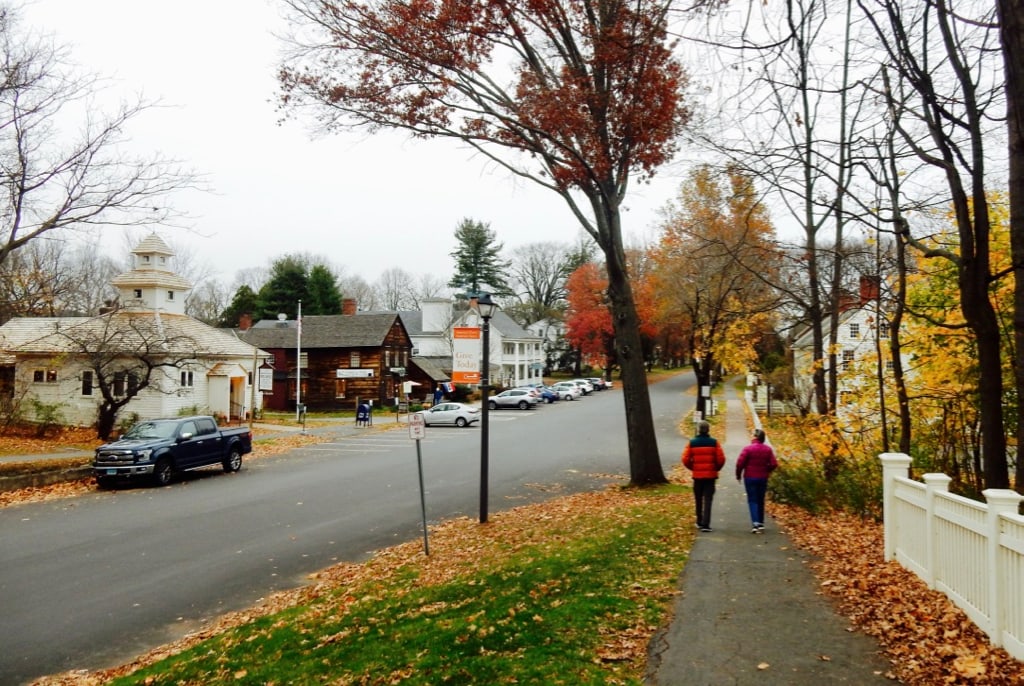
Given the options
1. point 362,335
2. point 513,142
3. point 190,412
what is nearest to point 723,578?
point 513,142

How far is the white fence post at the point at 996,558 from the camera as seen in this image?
212 inches

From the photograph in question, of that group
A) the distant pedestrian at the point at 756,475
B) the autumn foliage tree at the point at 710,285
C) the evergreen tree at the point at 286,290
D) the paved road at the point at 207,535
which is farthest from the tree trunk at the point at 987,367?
the evergreen tree at the point at 286,290

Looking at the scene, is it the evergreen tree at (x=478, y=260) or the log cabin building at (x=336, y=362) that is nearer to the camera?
the log cabin building at (x=336, y=362)

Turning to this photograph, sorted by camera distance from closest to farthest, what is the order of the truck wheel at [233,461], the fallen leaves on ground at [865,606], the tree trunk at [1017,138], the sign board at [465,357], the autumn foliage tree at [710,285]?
the fallen leaves on ground at [865,606] → the tree trunk at [1017,138] → the sign board at [465,357] → the truck wheel at [233,461] → the autumn foliage tree at [710,285]

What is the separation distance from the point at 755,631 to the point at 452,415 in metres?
34.1

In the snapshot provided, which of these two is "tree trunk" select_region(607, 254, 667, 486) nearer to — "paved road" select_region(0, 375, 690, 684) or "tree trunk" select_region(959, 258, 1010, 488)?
"paved road" select_region(0, 375, 690, 684)

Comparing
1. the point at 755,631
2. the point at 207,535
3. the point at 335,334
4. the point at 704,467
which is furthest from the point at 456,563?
the point at 335,334

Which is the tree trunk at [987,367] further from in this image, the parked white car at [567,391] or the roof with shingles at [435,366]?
the parked white car at [567,391]

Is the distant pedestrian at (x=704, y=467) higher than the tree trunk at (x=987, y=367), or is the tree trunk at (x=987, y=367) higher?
the tree trunk at (x=987, y=367)

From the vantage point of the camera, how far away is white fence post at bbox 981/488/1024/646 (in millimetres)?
5395

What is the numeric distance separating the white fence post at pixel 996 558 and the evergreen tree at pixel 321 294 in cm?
7448

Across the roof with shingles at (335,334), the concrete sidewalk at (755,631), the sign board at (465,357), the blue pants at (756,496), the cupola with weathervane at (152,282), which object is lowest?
the concrete sidewalk at (755,631)

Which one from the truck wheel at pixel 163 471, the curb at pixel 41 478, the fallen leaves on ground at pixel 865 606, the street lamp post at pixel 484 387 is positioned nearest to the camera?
the fallen leaves on ground at pixel 865 606

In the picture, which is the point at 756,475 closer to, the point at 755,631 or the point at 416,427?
the point at 755,631
